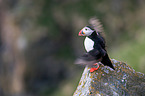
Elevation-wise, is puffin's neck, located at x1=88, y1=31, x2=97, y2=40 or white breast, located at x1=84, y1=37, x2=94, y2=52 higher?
puffin's neck, located at x1=88, y1=31, x2=97, y2=40

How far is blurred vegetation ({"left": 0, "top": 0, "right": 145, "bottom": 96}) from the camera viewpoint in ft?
52.4

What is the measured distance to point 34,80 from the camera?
18172mm

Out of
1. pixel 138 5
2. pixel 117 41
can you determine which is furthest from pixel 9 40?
pixel 138 5

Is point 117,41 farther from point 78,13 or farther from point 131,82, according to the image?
point 131,82

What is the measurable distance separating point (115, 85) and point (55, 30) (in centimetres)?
1373

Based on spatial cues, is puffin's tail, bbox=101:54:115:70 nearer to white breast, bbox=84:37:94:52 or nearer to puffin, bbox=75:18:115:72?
puffin, bbox=75:18:115:72

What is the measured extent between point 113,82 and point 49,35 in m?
13.8

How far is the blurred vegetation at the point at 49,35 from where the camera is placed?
16.0 m

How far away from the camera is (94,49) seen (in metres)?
3.74

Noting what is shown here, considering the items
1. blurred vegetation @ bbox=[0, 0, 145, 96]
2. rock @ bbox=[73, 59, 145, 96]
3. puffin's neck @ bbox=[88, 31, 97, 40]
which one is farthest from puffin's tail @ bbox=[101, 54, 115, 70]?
blurred vegetation @ bbox=[0, 0, 145, 96]

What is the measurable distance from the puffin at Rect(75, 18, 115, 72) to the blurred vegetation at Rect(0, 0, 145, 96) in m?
11.4

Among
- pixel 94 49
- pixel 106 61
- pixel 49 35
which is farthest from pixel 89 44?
pixel 49 35

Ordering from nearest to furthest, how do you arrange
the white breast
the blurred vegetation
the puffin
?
the puffin, the white breast, the blurred vegetation

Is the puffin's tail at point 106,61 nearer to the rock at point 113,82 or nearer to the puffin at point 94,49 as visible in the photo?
the puffin at point 94,49
